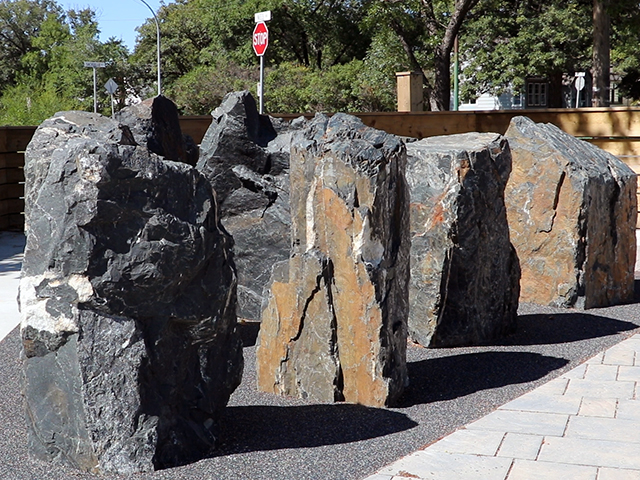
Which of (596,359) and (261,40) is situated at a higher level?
(261,40)

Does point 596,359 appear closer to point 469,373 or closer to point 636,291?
point 469,373

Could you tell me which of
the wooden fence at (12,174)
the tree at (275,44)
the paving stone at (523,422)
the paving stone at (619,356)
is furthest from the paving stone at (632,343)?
the tree at (275,44)

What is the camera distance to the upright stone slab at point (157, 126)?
677 centimetres

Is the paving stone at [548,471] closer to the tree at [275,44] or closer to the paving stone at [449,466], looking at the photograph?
the paving stone at [449,466]

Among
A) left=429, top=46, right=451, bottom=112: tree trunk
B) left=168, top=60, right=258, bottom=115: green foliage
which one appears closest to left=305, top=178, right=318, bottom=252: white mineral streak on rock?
left=429, top=46, right=451, bottom=112: tree trunk

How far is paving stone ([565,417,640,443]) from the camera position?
425 cm

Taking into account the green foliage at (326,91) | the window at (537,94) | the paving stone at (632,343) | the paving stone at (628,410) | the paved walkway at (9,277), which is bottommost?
the paving stone at (628,410)

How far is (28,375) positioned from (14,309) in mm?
4231

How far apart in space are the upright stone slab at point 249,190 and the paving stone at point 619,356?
2.66m

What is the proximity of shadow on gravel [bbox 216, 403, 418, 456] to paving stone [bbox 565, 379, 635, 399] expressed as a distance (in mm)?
1215

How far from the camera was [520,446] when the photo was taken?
408 cm

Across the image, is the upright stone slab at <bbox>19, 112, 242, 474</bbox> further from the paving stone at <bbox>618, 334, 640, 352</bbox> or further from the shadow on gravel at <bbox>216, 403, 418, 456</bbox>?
the paving stone at <bbox>618, 334, 640, 352</bbox>

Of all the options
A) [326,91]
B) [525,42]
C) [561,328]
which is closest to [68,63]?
[326,91]

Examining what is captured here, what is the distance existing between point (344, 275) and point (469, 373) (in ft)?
4.18
